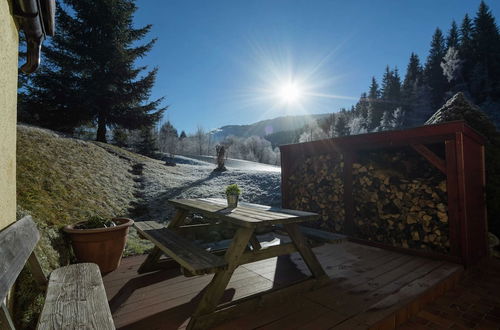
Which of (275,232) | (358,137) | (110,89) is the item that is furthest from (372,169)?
(110,89)

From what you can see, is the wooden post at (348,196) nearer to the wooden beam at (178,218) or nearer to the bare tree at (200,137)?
the wooden beam at (178,218)

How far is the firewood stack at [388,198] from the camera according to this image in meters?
3.46

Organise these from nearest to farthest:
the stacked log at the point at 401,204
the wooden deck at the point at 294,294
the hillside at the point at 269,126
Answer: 1. the wooden deck at the point at 294,294
2. the stacked log at the point at 401,204
3. the hillside at the point at 269,126

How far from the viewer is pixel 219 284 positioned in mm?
2020

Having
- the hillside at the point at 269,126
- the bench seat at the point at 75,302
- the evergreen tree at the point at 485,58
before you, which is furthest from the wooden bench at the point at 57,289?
the hillside at the point at 269,126

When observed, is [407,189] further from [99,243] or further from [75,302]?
[99,243]

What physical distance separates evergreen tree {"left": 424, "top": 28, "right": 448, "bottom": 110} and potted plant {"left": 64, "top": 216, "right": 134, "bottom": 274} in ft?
145

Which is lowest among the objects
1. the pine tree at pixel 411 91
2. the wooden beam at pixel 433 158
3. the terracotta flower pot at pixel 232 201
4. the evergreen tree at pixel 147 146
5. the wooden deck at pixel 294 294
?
the wooden deck at pixel 294 294

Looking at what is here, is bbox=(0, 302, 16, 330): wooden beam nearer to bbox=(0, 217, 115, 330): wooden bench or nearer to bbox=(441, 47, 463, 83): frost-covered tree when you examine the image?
bbox=(0, 217, 115, 330): wooden bench

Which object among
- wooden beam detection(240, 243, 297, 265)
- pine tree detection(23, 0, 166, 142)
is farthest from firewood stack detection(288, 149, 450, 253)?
pine tree detection(23, 0, 166, 142)

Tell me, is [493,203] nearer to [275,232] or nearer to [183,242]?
[275,232]

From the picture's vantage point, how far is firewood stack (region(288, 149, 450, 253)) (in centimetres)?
346

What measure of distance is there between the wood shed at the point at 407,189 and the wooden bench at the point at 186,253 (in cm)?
293

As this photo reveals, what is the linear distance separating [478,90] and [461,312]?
41.9m
